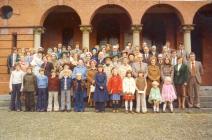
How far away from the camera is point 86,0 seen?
18812 mm

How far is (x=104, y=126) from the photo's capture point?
34.3ft

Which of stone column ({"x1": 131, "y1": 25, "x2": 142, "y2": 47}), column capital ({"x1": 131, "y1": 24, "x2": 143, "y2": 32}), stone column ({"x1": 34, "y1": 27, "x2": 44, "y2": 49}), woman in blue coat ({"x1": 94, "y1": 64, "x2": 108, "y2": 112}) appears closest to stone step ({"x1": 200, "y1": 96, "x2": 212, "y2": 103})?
woman in blue coat ({"x1": 94, "y1": 64, "x2": 108, "y2": 112})

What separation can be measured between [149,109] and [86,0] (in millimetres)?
7557

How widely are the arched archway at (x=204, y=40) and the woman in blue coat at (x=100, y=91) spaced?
9.93 meters

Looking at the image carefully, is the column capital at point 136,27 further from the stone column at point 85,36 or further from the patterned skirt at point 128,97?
the patterned skirt at point 128,97

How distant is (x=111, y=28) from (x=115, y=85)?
9.19 metres

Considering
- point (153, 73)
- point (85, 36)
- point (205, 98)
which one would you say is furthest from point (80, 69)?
point (85, 36)

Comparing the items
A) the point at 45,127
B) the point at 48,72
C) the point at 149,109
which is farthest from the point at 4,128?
the point at 149,109

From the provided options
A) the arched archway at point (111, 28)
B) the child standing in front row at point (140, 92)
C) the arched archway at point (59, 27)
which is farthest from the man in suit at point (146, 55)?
the arched archway at point (59, 27)

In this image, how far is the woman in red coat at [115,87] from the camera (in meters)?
13.1

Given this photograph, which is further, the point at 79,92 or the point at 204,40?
the point at 204,40

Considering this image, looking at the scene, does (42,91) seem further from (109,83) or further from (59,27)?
(59,27)

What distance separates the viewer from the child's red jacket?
42.9 feet

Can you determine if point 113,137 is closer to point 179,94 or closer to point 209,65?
point 179,94
